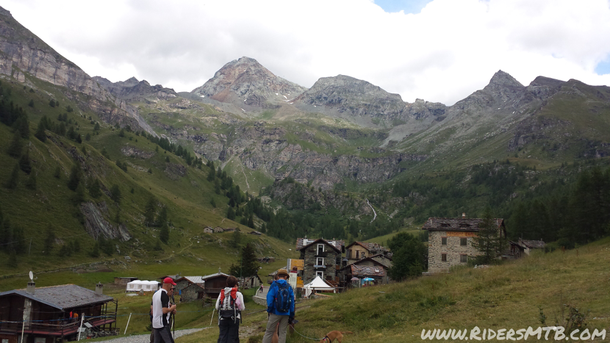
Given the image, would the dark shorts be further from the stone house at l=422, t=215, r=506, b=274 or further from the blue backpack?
the stone house at l=422, t=215, r=506, b=274

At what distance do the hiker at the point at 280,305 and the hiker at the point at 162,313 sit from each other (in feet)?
12.4

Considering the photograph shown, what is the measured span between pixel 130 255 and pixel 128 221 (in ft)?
62.9

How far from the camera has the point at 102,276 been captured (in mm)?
98625

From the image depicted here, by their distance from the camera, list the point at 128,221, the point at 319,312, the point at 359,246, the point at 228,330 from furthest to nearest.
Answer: the point at 128,221 < the point at 359,246 < the point at 319,312 < the point at 228,330

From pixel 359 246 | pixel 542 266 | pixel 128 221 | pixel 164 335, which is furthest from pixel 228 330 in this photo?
pixel 128 221

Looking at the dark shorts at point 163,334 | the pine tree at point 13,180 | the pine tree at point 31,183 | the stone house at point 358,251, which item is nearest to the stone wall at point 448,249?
the stone house at point 358,251

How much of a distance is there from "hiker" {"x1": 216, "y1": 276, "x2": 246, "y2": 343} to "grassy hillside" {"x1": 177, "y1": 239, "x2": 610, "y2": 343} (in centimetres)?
422

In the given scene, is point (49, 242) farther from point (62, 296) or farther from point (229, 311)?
point (229, 311)

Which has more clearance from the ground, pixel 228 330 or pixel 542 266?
pixel 542 266

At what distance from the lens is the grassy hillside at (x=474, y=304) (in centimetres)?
1750

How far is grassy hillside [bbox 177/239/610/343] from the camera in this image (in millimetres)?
17500

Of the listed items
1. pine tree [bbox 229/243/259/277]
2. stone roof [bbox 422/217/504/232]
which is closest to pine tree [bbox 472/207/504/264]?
stone roof [bbox 422/217/504/232]

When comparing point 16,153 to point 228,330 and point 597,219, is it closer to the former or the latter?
point 228,330

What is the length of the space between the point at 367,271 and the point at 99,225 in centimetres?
8973
